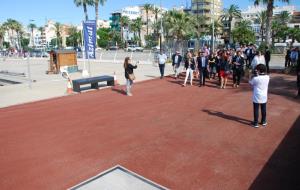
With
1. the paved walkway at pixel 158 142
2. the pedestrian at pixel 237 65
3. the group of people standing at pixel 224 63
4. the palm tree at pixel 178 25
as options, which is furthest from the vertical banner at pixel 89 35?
the palm tree at pixel 178 25

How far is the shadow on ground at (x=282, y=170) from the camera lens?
498cm

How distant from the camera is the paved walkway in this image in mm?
5402

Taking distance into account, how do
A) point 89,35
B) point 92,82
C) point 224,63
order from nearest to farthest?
point 224,63 → point 92,82 → point 89,35

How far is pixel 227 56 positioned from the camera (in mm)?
13930

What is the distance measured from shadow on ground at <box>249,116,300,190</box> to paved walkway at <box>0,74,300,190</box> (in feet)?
0.06

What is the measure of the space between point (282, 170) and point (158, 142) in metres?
2.83

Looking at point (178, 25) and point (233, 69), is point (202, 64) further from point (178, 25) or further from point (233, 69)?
point (178, 25)

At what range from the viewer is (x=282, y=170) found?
18.0 ft

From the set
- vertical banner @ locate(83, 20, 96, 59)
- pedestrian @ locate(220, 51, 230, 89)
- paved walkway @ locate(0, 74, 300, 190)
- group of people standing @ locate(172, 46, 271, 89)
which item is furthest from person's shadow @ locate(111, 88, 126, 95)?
pedestrian @ locate(220, 51, 230, 89)

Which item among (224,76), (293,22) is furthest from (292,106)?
(293,22)

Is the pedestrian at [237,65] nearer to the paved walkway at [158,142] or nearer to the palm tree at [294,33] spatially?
the paved walkway at [158,142]

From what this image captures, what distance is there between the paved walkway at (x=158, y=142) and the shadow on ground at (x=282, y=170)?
2cm

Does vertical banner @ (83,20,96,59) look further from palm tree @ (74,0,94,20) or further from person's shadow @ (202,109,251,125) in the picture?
palm tree @ (74,0,94,20)

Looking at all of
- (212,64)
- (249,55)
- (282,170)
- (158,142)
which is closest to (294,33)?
(249,55)
